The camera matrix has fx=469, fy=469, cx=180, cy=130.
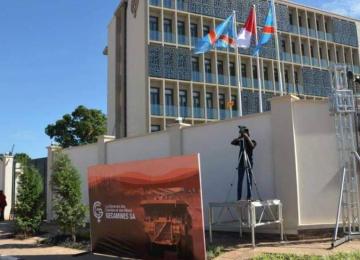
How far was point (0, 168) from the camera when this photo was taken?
27766 millimetres

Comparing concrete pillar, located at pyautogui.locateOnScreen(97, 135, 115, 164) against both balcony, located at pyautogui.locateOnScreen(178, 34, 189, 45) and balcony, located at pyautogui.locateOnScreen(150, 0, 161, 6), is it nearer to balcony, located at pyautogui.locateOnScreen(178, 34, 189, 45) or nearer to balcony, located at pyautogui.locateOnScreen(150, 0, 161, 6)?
balcony, located at pyautogui.locateOnScreen(178, 34, 189, 45)

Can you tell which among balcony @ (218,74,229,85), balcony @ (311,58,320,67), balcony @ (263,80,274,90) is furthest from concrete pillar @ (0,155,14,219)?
balcony @ (311,58,320,67)

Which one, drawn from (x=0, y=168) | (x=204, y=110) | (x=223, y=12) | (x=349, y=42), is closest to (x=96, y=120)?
(x=204, y=110)

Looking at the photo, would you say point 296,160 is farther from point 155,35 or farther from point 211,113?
point 211,113

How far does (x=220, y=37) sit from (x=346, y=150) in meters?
11.8

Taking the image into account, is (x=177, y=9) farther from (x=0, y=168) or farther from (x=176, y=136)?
(x=176, y=136)

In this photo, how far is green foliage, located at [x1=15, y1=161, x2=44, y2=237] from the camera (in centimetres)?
1786

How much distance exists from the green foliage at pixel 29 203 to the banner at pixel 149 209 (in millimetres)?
6349

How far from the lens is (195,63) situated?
38.9 m

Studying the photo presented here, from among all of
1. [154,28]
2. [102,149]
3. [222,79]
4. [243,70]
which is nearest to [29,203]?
[102,149]

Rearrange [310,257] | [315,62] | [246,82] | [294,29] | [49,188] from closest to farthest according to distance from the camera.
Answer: [310,257] → [49,188] → [246,82] → [294,29] → [315,62]

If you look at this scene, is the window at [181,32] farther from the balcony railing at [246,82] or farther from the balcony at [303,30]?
the balcony at [303,30]

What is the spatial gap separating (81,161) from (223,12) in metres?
23.5

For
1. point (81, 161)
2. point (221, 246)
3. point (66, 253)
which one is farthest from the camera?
point (81, 161)
